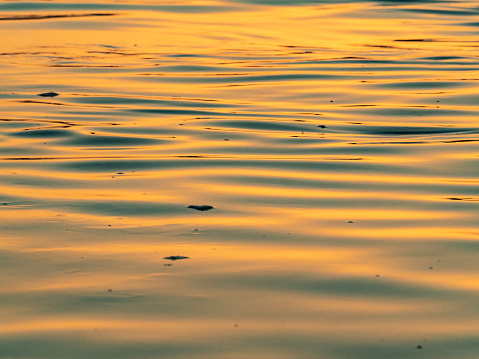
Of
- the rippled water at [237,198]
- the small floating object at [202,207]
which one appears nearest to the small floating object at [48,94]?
the rippled water at [237,198]

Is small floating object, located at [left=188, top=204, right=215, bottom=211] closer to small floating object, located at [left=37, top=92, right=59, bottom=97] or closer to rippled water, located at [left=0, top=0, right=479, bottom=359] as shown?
rippled water, located at [left=0, top=0, right=479, bottom=359]

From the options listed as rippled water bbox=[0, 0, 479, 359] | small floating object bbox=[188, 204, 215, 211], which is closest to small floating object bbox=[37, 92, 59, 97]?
rippled water bbox=[0, 0, 479, 359]

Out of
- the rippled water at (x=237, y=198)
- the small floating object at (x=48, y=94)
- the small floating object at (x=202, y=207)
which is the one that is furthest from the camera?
the small floating object at (x=48, y=94)

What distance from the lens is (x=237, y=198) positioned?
3570mm

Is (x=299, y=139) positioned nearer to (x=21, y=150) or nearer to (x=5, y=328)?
(x=21, y=150)

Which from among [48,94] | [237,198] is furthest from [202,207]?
[48,94]

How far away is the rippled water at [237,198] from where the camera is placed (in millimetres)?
2385

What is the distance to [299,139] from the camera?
4625mm

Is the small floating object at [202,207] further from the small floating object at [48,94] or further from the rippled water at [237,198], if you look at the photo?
the small floating object at [48,94]

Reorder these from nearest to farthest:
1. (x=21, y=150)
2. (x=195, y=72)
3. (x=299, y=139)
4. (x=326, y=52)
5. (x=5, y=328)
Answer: (x=5, y=328), (x=21, y=150), (x=299, y=139), (x=195, y=72), (x=326, y=52)

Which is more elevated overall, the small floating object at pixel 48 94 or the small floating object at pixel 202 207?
the small floating object at pixel 48 94

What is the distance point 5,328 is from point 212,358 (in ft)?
1.78

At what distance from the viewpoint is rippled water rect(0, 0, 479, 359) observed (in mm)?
2385

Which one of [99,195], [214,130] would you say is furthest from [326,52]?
[99,195]
